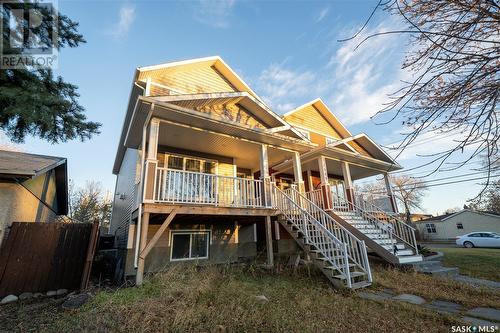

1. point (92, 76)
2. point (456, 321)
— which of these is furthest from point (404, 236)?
point (92, 76)

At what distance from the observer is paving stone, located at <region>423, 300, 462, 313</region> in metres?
4.40

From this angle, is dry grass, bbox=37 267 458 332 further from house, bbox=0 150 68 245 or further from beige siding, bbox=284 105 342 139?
beige siding, bbox=284 105 342 139

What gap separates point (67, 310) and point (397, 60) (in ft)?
23.9

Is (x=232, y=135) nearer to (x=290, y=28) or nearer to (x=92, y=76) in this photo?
(x=290, y=28)

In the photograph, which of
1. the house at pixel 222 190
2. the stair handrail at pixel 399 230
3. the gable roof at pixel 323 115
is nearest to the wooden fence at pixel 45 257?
the house at pixel 222 190

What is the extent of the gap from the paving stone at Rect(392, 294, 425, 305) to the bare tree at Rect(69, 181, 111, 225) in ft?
104

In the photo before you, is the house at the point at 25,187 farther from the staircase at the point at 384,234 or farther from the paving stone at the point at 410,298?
the staircase at the point at 384,234

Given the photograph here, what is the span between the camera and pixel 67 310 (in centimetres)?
475

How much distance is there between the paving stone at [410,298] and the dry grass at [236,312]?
481 millimetres

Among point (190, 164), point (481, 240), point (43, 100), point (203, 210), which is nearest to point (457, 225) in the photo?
point (481, 240)

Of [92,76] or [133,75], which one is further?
[92,76]

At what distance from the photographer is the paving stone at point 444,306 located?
14.4ft

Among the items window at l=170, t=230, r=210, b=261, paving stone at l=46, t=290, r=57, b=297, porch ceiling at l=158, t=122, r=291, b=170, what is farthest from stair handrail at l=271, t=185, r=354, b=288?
paving stone at l=46, t=290, r=57, b=297

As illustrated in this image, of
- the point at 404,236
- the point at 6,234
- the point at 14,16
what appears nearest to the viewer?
the point at 6,234
